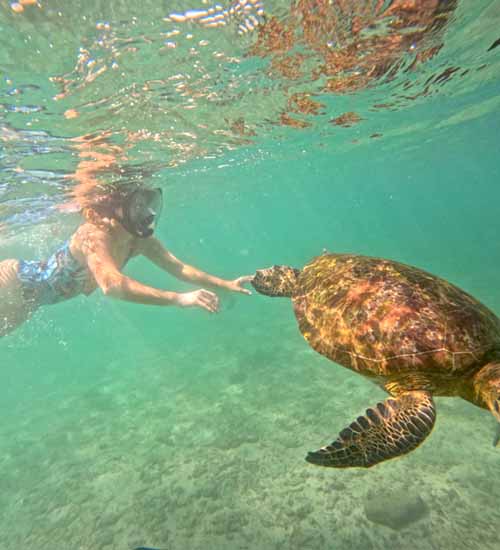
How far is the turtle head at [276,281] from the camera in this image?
5.43 m

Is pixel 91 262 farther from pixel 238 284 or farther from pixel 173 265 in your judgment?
pixel 238 284

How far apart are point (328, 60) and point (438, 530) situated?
10097mm

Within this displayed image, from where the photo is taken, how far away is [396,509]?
5.14 meters

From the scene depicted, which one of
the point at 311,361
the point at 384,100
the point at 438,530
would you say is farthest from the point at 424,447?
the point at 384,100

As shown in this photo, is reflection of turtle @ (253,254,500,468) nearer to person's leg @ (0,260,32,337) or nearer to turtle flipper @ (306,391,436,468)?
turtle flipper @ (306,391,436,468)

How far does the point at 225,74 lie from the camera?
26.2 feet

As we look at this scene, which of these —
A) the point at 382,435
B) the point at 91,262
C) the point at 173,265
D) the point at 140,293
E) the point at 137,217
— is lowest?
the point at 382,435

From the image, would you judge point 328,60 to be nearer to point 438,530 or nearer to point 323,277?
point 323,277

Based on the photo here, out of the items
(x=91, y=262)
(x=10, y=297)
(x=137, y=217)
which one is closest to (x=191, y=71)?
(x=137, y=217)

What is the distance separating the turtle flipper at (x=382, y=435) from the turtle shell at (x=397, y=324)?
332 mm

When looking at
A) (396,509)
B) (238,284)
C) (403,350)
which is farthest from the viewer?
(238,284)

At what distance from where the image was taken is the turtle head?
214 inches

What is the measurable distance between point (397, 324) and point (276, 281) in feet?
8.18

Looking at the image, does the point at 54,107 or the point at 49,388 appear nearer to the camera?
the point at 54,107
